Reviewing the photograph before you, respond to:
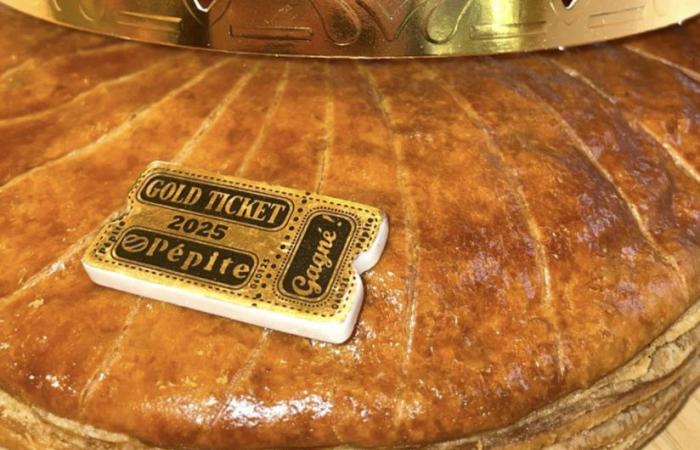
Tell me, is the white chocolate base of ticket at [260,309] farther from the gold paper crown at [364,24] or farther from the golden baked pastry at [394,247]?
the gold paper crown at [364,24]

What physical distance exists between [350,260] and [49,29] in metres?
1.26

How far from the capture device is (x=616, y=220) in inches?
65.2

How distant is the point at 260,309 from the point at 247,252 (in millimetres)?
132

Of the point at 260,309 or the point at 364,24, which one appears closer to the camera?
the point at 260,309

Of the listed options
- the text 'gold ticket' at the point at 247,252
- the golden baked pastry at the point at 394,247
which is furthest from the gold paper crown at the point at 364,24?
the text 'gold ticket' at the point at 247,252

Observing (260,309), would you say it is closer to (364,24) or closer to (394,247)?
(394,247)

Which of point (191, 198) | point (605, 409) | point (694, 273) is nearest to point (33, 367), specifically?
point (191, 198)

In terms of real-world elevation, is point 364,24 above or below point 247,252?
above

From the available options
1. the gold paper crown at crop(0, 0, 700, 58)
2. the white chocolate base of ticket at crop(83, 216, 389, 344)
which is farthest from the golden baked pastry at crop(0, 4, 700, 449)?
the gold paper crown at crop(0, 0, 700, 58)

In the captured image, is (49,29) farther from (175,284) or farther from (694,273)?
(694,273)

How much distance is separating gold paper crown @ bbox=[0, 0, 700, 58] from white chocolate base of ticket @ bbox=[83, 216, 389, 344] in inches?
18.6

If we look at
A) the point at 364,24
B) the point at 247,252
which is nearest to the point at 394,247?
the point at 247,252

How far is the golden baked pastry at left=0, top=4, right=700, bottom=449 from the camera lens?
1.43m

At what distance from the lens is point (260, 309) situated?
1.39 m
